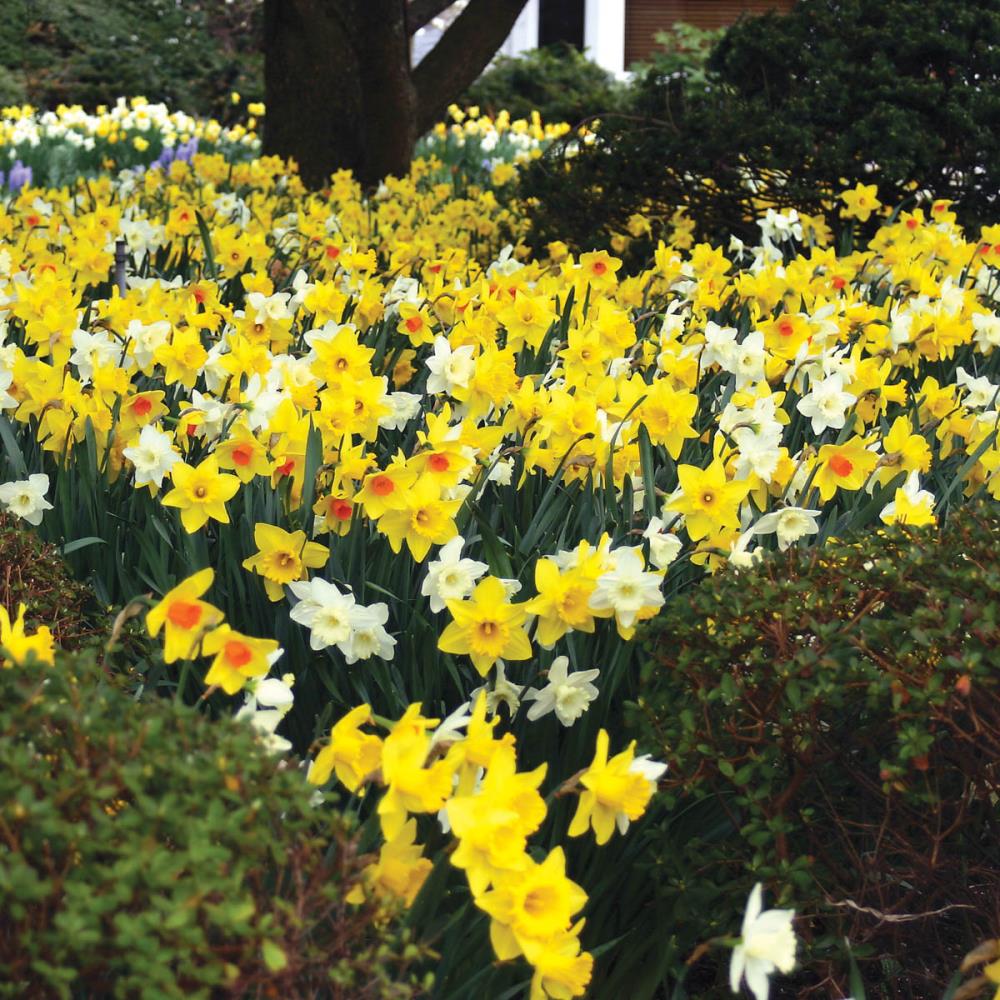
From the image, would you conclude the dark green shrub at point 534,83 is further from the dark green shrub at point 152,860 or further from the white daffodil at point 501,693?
the dark green shrub at point 152,860

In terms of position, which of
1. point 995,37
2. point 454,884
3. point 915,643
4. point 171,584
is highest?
point 995,37

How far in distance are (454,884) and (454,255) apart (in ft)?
8.69

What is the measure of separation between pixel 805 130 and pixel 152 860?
4.38 m

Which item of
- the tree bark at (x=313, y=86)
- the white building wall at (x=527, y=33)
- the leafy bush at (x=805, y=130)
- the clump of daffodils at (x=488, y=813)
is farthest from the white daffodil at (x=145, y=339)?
the white building wall at (x=527, y=33)

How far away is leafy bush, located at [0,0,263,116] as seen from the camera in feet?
48.6

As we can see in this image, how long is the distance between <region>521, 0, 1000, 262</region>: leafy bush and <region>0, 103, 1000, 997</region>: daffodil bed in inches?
69.0

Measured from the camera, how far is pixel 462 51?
6.99 m

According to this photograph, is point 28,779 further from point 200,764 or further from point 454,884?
point 454,884

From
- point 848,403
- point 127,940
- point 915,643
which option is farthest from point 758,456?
point 127,940

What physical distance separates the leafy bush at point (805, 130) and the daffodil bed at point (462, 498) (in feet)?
5.75

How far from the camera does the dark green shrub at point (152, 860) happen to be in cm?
109

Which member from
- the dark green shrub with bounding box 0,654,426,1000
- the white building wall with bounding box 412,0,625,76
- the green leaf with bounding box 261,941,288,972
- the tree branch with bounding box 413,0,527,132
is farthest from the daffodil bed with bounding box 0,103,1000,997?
the white building wall with bounding box 412,0,625,76

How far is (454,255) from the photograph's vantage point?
4.12 m

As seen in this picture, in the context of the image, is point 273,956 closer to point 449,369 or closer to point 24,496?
point 24,496
